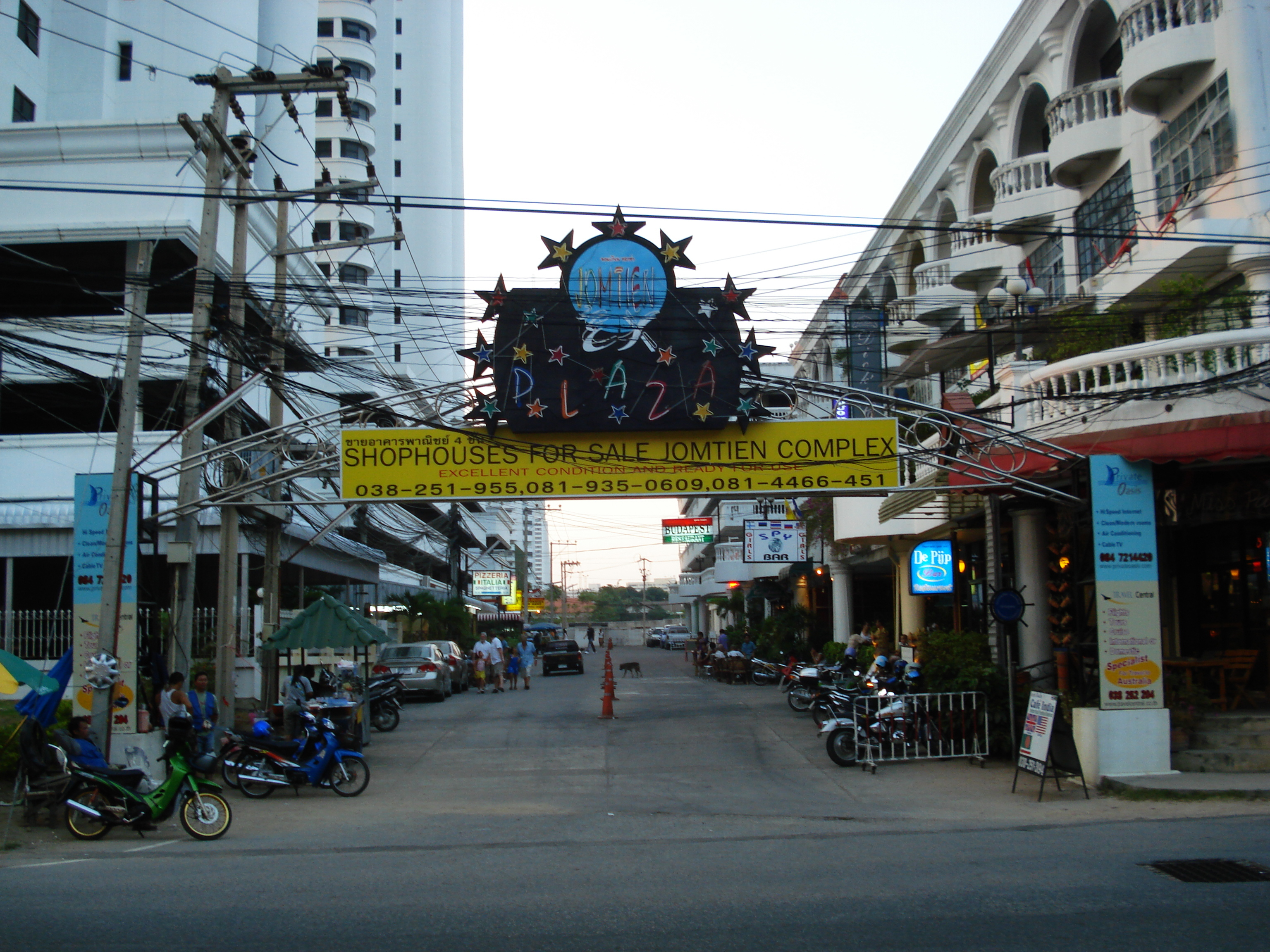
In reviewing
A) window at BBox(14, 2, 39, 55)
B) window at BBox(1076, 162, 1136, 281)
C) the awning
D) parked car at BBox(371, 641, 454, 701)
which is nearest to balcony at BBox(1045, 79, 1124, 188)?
window at BBox(1076, 162, 1136, 281)

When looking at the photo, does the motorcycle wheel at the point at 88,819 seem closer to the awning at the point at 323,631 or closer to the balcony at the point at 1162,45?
the awning at the point at 323,631

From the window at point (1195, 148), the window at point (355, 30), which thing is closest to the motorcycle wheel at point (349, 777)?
the window at point (1195, 148)

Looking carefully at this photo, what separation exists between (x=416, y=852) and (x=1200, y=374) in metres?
11.1

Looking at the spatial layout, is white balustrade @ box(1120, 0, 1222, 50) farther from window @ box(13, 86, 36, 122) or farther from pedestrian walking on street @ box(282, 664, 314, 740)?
window @ box(13, 86, 36, 122)

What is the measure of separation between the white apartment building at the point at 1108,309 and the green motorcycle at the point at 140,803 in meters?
9.84

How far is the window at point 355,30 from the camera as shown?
66438 millimetres

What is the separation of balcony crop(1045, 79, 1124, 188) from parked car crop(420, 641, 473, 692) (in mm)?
19833

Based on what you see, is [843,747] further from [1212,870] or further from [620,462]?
[1212,870]

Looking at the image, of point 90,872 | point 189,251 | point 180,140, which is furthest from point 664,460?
point 180,140

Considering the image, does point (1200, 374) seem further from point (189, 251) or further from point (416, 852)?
point (189, 251)

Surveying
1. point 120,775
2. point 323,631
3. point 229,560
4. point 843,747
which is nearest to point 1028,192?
point 843,747

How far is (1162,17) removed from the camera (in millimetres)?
18375

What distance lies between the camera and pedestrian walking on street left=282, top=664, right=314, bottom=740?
16.0 m

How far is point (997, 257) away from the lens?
84.0ft
